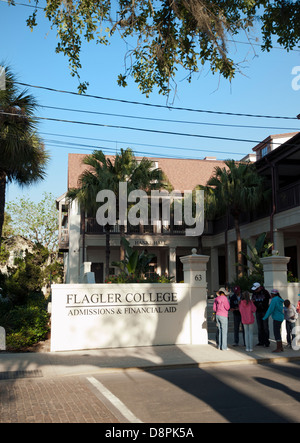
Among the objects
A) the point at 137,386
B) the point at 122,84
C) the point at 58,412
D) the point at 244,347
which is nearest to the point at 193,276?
the point at 244,347

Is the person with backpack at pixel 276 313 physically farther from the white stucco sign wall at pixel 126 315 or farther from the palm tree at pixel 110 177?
the palm tree at pixel 110 177

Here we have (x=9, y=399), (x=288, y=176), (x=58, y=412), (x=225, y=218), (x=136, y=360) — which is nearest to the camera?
(x=58, y=412)

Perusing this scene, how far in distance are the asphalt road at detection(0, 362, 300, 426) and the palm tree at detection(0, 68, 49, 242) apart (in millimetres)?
8426

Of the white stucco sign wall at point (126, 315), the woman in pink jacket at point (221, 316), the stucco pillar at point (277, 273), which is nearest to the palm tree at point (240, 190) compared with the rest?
the stucco pillar at point (277, 273)

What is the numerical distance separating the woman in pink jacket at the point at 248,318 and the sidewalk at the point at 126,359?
0.27 m

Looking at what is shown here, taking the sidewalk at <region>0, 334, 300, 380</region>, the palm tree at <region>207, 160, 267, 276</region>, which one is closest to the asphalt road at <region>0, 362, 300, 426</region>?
the sidewalk at <region>0, 334, 300, 380</region>

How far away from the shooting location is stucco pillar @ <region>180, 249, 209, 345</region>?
12613mm

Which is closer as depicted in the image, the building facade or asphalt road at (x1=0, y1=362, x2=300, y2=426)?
asphalt road at (x1=0, y1=362, x2=300, y2=426)

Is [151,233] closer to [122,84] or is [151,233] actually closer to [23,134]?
[23,134]

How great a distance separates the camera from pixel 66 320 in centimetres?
1159

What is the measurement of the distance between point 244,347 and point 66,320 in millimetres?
5050

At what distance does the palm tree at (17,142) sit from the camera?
572 inches

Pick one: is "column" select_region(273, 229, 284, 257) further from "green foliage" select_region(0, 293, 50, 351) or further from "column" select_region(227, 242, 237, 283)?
"green foliage" select_region(0, 293, 50, 351)

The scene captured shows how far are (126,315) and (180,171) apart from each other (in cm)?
2269
